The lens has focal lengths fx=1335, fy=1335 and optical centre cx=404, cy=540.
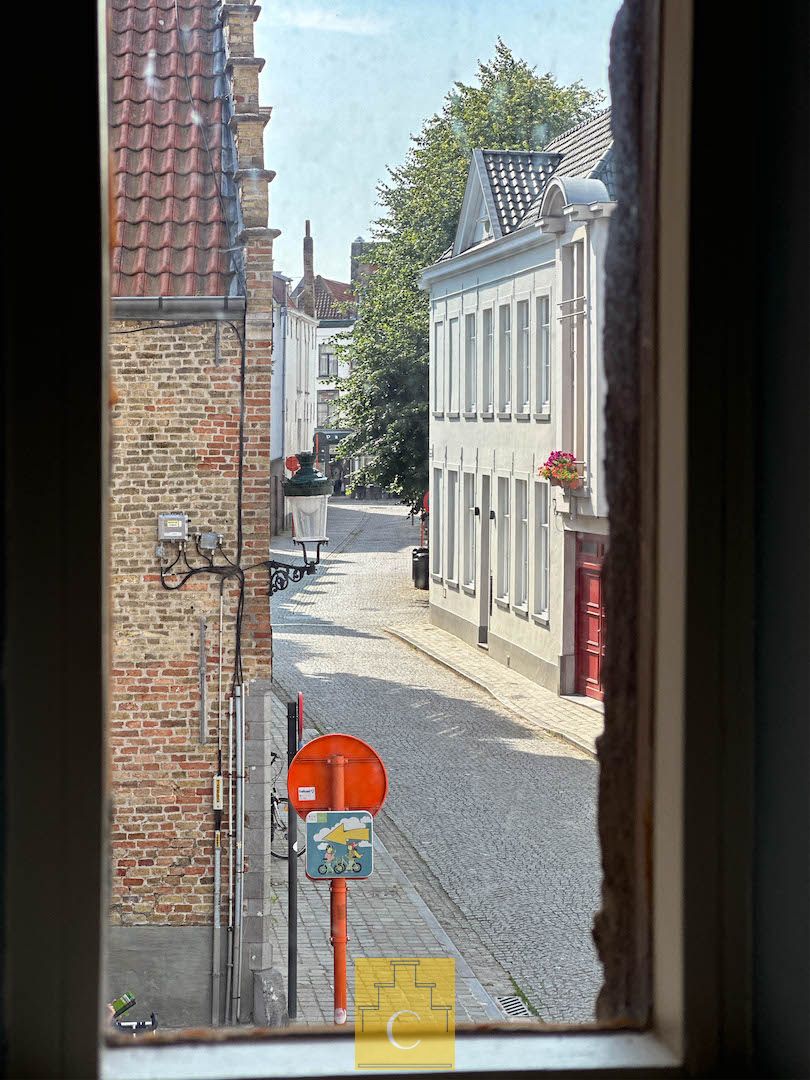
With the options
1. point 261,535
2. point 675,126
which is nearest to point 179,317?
point 261,535

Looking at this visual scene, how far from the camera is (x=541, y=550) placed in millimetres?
10938

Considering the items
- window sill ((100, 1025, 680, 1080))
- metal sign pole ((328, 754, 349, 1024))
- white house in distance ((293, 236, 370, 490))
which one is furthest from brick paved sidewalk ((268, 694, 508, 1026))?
white house in distance ((293, 236, 370, 490))

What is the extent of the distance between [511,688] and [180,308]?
6414 mm

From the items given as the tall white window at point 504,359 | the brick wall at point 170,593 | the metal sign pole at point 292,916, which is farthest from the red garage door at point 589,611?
the brick wall at point 170,593

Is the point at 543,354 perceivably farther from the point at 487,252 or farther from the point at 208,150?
the point at 208,150

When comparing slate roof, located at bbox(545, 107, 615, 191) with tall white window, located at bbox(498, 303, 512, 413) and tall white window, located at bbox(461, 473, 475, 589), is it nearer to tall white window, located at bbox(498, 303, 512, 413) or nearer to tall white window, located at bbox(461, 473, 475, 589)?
tall white window, located at bbox(498, 303, 512, 413)

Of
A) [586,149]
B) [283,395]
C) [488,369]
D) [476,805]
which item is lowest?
[476,805]

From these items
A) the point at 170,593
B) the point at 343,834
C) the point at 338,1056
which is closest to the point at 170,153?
the point at 170,593

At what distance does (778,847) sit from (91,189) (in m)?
0.43

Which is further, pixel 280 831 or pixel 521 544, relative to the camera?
pixel 521 544

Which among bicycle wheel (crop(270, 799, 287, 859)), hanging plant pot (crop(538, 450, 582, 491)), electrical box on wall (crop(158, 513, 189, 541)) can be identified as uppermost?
hanging plant pot (crop(538, 450, 582, 491))

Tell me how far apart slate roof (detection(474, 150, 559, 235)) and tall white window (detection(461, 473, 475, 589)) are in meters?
2.57

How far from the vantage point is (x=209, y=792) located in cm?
514

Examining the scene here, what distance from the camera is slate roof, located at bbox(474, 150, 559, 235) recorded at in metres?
11.8
